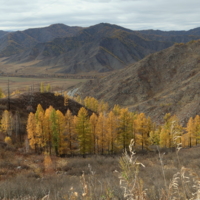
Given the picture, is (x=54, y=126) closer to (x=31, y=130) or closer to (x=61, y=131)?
(x=61, y=131)

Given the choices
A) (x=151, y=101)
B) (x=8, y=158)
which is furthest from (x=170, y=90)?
(x=8, y=158)

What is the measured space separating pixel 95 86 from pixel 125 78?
26439 mm

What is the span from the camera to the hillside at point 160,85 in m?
98.5

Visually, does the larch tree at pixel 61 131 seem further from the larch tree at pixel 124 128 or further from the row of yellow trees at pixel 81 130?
the larch tree at pixel 124 128

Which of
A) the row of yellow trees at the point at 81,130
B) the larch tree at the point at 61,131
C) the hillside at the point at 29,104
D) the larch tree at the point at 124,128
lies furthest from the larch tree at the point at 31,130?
the larch tree at the point at 124,128

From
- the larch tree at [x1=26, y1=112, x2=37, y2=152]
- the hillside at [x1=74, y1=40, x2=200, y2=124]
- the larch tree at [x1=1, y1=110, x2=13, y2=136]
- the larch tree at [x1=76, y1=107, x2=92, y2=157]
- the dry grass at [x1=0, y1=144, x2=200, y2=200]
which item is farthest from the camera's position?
the hillside at [x1=74, y1=40, x2=200, y2=124]

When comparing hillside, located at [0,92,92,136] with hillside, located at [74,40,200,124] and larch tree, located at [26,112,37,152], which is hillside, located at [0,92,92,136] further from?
hillside, located at [74,40,200,124]

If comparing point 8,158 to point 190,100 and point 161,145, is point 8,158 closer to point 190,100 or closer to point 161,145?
point 161,145

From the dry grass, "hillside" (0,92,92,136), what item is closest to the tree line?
the dry grass

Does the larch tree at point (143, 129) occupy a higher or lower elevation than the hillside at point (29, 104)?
lower

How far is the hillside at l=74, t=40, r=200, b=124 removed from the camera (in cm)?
9847

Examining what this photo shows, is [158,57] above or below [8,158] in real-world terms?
above

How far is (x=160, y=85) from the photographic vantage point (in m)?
131

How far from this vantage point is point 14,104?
183ft
